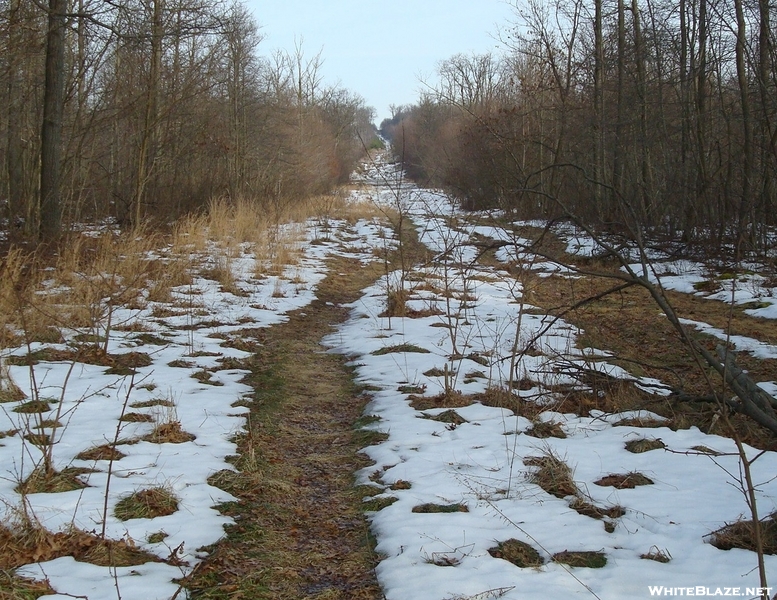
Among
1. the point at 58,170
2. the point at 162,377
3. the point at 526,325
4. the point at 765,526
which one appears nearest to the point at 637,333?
the point at 526,325

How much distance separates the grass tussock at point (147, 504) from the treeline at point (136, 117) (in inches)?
132

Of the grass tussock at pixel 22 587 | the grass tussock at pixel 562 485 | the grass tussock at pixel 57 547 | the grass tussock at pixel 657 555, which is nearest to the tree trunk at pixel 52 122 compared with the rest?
the grass tussock at pixel 57 547

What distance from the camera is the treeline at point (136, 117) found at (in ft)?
Result: 33.2

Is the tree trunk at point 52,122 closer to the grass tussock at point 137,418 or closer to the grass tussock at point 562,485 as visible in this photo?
the grass tussock at point 137,418

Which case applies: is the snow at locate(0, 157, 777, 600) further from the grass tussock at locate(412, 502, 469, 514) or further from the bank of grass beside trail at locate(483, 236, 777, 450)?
the bank of grass beside trail at locate(483, 236, 777, 450)

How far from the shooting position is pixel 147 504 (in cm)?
323

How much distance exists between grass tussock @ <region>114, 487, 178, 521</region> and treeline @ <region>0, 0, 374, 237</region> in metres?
3.35

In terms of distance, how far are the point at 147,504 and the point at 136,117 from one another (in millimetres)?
11944

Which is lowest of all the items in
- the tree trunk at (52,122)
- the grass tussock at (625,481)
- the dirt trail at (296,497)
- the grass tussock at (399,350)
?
the dirt trail at (296,497)

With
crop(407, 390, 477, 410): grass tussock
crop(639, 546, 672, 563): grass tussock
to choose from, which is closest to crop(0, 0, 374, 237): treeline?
crop(407, 390, 477, 410): grass tussock

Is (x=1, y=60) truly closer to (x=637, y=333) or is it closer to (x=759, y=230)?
(x=637, y=333)

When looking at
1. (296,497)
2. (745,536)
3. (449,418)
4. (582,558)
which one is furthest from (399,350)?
(745,536)

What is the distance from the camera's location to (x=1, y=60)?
873 cm

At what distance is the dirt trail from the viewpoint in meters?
2.78
